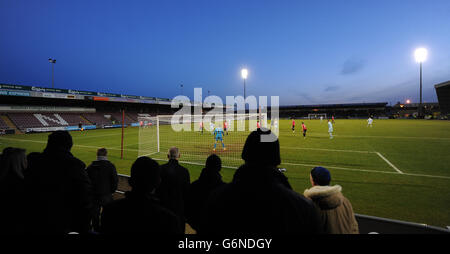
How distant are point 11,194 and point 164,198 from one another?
6.86ft

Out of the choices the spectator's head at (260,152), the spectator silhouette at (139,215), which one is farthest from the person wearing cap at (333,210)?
the spectator silhouette at (139,215)

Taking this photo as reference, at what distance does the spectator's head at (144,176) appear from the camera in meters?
1.67

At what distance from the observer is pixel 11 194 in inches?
112

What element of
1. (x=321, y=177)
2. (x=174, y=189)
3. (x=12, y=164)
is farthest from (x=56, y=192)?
(x=321, y=177)

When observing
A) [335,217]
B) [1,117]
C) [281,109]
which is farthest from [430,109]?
[1,117]

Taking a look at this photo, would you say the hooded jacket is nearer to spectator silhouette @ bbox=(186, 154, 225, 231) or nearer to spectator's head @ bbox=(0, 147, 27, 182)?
spectator silhouette @ bbox=(186, 154, 225, 231)

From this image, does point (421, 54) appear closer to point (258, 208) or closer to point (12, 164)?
point (258, 208)

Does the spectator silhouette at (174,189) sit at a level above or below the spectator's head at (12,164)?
below

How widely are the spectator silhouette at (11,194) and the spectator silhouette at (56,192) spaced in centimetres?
27

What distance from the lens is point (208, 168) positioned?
120 inches

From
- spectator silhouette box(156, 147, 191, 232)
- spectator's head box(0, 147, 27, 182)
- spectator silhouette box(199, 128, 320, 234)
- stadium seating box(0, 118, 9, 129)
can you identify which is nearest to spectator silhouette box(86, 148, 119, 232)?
spectator's head box(0, 147, 27, 182)

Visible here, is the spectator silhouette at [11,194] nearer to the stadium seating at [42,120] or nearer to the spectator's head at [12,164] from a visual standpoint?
the spectator's head at [12,164]
